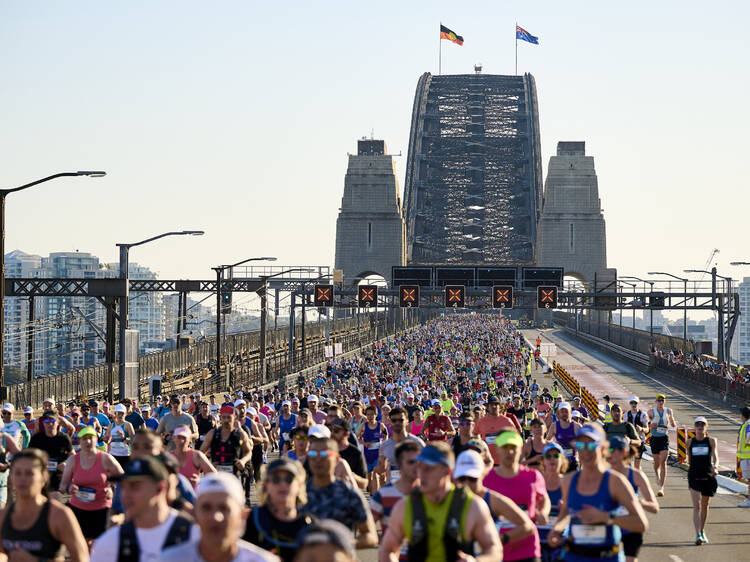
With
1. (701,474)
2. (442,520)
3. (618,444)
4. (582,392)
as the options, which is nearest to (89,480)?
(618,444)

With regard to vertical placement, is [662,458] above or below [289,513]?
below

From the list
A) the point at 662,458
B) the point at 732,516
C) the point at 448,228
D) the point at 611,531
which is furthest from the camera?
the point at 448,228

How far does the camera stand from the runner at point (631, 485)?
9.34 m

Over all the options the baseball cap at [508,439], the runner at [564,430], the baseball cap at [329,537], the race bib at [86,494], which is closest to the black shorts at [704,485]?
the runner at [564,430]

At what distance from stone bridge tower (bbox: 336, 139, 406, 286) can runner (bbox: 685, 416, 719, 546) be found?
379ft

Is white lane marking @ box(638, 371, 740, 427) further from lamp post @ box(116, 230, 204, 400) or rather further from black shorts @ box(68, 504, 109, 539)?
black shorts @ box(68, 504, 109, 539)

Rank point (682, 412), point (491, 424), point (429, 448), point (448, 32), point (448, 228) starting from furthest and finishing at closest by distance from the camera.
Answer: point (448, 228), point (448, 32), point (682, 412), point (491, 424), point (429, 448)

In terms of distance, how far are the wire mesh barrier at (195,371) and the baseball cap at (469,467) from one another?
2671 centimetres

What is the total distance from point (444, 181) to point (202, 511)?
582 feet

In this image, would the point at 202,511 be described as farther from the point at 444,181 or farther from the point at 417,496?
the point at 444,181

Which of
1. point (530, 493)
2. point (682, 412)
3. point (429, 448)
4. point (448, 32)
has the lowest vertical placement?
point (682, 412)

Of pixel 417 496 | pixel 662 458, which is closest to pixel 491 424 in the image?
pixel 662 458

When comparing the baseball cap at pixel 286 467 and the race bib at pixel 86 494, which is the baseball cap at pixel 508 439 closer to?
the baseball cap at pixel 286 467

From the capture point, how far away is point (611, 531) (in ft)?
27.7
